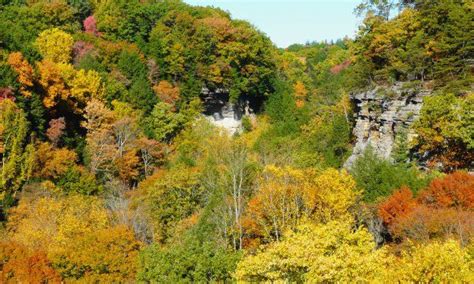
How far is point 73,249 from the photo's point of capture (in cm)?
2911

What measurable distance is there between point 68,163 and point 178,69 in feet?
67.9

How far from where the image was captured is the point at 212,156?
48188 mm

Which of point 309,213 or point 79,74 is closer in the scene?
point 309,213

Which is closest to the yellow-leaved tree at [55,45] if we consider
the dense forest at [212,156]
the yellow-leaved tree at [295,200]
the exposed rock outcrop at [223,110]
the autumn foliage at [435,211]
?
the dense forest at [212,156]

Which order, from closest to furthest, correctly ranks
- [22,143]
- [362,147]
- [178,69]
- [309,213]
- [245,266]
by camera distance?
[245,266], [309,213], [22,143], [362,147], [178,69]

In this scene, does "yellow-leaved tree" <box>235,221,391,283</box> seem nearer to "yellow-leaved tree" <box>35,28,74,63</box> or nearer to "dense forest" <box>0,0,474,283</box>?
"dense forest" <box>0,0,474,283</box>

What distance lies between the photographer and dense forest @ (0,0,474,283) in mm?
24688

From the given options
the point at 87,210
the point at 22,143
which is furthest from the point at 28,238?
the point at 22,143

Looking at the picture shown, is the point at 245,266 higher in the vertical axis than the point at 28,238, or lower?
higher

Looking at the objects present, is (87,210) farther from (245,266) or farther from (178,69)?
(178,69)

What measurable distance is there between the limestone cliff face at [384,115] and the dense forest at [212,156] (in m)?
0.66

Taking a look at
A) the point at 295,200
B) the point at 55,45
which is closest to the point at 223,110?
the point at 55,45

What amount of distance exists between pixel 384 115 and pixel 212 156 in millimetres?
13839

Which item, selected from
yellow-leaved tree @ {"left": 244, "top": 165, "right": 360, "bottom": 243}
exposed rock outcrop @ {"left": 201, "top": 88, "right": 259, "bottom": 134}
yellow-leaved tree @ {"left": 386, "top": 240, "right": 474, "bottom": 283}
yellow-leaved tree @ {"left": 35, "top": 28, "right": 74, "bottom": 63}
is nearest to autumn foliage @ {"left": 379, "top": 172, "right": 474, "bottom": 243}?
yellow-leaved tree @ {"left": 244, "top": 165, "right": 360, "bottom": 243}
